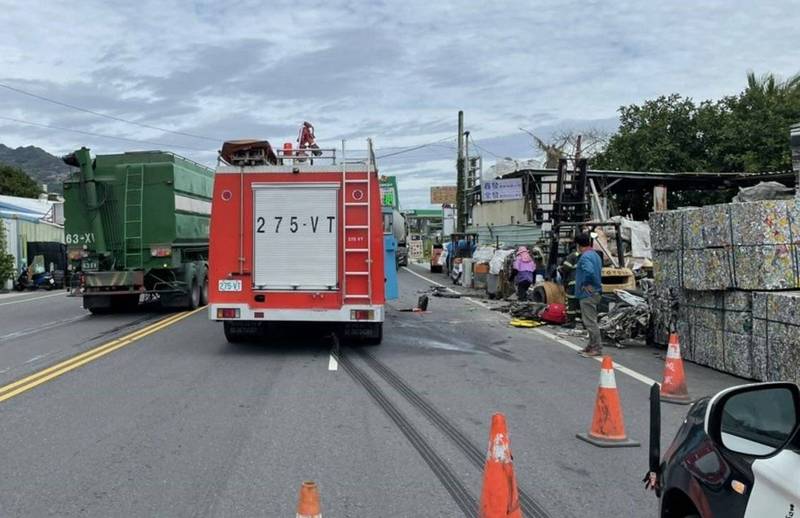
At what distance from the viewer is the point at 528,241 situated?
28172 mm

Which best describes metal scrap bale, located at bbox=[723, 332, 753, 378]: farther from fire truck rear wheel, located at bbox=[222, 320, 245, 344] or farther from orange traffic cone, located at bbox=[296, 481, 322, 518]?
orange traffic cone, located at bbox=[296, 481, 322, 518]

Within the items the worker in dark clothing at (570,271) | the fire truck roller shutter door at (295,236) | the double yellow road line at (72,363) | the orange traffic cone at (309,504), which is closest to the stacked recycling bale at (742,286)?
the worker in dark clothing at (570,271)

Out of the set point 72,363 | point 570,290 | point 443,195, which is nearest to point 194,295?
point 72,363

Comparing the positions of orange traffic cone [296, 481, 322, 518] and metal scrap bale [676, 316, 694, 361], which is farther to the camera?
metal scrap bale [676, 316, 694, 361]

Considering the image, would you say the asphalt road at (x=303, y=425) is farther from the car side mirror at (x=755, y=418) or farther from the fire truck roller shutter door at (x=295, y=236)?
the car side mirror at (x=755, y=418)

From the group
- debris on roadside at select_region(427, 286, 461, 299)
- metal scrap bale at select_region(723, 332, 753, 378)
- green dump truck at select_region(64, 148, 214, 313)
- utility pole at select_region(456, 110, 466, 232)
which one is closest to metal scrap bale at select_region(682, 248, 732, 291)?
metal scrap bale at select_region(723, 332, 753, 378)

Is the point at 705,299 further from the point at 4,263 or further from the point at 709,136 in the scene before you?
the point at 4,263

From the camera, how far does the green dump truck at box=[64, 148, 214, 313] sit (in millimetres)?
16938

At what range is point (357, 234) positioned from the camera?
11.1 metres

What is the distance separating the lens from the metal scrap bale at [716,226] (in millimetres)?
9867

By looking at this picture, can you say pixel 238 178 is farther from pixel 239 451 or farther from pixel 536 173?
pixel 536 173

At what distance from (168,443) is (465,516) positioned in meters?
2.92

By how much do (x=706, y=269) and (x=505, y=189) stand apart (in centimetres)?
2318

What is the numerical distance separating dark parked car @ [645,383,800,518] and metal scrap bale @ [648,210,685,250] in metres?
8.42
